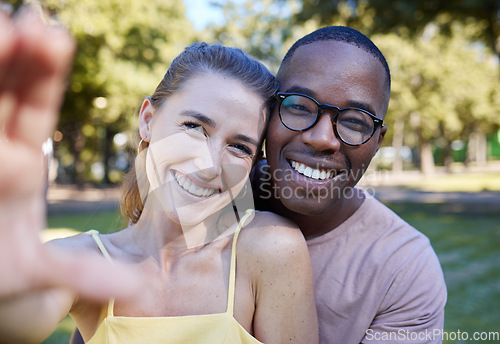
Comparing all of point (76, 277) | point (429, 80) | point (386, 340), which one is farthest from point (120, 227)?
point (429, 80)

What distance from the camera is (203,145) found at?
1.97m

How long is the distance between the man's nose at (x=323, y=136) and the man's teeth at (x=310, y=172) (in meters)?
0.10

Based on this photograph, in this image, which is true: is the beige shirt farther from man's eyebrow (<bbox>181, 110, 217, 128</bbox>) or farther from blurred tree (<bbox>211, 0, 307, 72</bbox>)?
blurred tree (<bbox>211, 0, 307, 72</bbox>)

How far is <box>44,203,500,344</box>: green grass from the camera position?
5566 millimetres

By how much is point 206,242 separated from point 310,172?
1.95 ft

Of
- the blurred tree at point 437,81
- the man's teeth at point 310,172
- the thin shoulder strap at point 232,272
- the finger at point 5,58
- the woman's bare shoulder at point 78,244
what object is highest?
the blurred tree at point 437,81

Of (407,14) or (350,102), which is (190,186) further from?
(407,14)

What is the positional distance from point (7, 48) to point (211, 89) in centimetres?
125

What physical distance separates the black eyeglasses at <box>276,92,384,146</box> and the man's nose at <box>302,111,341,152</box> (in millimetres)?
20

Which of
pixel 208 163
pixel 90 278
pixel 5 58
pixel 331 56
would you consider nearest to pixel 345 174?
pixel 331 56

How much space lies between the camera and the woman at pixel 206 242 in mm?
1900

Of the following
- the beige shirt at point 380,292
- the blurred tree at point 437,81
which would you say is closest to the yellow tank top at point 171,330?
the beige shirt at point 380,292

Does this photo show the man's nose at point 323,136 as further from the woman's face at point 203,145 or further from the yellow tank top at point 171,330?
the yellow tank top at point 171,330

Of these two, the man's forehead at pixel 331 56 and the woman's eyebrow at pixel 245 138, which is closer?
the woman's eyebrow at pixel 245 138
